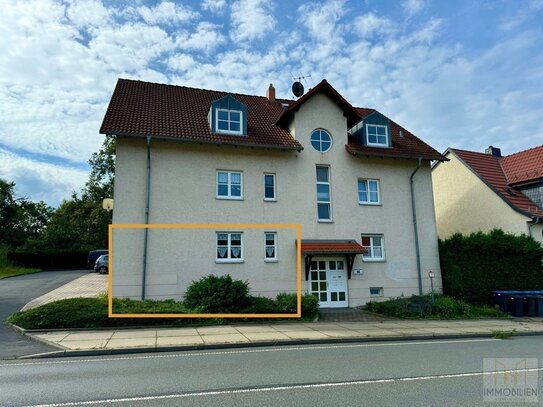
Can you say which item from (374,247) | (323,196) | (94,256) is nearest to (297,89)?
(323,196)

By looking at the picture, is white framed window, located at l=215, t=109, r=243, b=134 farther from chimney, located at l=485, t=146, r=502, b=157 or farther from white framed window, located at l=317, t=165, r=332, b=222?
chimney, located at l=485, t=146, r=502, b=157

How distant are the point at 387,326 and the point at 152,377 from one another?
9279mm

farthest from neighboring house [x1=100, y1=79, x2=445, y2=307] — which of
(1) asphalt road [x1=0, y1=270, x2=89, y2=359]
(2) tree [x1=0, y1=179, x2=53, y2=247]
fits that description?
(2) tree [x1=0, y1=179, x2=53, y2=247]

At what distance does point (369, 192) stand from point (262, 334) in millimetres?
10496

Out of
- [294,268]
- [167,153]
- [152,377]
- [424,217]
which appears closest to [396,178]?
[424,217]

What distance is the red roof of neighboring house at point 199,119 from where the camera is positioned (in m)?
16.5

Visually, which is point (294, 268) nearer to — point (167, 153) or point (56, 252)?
point (167, 153)

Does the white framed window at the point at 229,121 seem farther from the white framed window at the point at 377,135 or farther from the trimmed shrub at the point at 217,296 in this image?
the trimmed shrub at the point at 217,296

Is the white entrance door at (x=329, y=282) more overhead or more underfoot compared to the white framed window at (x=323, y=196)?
more underfoot

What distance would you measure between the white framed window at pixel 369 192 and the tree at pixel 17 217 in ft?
158

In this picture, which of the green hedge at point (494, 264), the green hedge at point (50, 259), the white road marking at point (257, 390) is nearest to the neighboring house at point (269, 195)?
the green hedge at point (494, 264)

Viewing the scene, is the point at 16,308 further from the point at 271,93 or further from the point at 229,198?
the point at 271,93

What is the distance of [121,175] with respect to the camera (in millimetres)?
15992

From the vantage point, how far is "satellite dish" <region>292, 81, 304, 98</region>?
2502 cm
